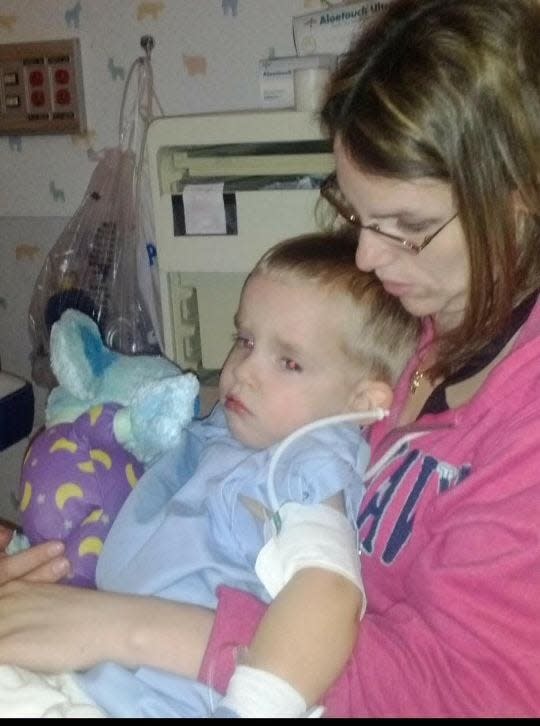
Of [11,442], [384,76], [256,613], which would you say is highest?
[384,76]

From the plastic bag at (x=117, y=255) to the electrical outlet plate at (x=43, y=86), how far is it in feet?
0.38

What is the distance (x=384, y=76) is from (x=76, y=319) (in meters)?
0.59

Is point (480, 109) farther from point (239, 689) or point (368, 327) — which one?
point (239, 689)

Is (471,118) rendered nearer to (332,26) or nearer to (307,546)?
(307,546)

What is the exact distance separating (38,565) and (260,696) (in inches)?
16.4

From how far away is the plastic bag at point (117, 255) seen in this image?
6.66 feet

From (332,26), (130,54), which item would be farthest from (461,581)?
(130,54)

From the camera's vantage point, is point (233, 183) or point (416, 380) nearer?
point (416, 380)

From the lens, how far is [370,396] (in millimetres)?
1083

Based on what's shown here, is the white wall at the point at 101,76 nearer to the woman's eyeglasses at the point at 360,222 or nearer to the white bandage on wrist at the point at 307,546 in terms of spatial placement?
the woman's eyeglasses at the point at 360,222

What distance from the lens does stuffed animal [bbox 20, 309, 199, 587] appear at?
44.8 inches

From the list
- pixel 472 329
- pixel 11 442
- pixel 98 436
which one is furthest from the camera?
pixel 11 442

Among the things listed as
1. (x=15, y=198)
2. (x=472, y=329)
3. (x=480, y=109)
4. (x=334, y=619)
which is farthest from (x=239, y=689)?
(x=15, y=198)

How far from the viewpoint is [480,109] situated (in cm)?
89
